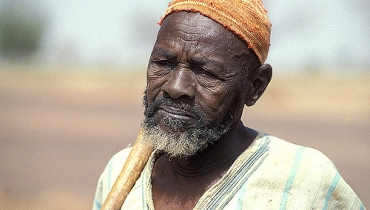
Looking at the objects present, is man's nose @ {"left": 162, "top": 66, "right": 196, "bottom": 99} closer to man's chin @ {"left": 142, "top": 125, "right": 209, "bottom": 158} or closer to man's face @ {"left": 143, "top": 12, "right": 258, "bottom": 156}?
man's face @ {"left": 143, "top": 12, "right": 258, "bottom": 156}

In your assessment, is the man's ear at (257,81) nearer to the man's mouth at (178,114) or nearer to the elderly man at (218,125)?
the elderly man at (218,125)

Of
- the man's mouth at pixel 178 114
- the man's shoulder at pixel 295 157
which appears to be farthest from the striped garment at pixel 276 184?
the man's mouth at pixel 178 114

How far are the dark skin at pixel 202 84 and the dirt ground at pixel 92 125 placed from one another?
6713 millimetres

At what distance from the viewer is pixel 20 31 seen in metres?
41.9

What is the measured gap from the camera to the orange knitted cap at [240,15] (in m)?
3.16

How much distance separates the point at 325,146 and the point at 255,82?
11664mm

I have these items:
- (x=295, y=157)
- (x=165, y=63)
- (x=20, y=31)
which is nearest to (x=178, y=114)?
(x=165, y=63)

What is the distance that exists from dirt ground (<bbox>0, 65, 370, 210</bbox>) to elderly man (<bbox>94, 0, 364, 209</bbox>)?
22.0 ft

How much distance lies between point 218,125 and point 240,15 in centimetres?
51

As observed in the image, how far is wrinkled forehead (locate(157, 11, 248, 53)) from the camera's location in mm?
3137

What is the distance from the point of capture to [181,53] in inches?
124

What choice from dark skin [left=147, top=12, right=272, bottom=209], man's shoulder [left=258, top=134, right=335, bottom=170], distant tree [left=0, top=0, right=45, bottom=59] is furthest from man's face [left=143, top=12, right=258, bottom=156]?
distant tree [left=0, top=0, right=45, bottom=59]

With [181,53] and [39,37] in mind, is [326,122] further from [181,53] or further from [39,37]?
[39,37]

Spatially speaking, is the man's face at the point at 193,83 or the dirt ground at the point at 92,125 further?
the dirt ground at the point at 92,125
